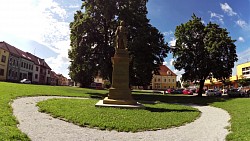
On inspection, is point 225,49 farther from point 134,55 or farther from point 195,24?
point 134,55

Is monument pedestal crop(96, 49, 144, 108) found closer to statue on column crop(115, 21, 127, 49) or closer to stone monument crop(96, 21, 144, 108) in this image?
stone monument crop(96, 21, 144, 108)

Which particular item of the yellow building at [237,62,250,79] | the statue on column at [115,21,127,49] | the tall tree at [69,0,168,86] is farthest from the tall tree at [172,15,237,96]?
the yellow building at [237,62,250,79]

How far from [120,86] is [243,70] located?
8174 cm

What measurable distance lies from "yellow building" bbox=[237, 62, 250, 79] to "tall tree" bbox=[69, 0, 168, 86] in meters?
60.1

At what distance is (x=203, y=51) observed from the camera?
37.7 metres

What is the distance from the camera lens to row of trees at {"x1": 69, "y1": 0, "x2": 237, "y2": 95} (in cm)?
3203

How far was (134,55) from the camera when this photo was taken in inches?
1232

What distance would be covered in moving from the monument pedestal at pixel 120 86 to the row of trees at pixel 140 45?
13.1m

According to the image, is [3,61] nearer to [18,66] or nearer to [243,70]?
[18,66]

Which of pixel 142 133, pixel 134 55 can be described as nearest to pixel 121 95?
pixel 142 133

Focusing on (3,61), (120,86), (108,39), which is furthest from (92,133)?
(3,61)

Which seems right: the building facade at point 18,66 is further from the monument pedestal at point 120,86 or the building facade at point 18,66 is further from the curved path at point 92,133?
the curved path at point 92,133

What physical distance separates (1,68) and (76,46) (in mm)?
36025

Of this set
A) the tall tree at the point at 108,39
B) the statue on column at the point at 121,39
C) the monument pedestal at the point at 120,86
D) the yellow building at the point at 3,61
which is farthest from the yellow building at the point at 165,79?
the monument pedestal at the point at 120,86
